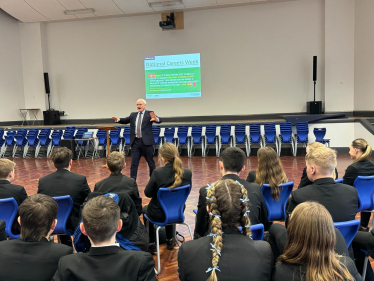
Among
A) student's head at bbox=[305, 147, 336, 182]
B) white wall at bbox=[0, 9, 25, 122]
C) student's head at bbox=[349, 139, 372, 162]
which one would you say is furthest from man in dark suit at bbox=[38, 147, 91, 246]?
white wall at bbox=[0, 9, 25, 122]

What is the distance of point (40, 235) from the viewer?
61.8 inches

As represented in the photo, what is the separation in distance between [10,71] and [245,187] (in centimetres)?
1332

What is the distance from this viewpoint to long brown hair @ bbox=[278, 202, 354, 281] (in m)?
1.21

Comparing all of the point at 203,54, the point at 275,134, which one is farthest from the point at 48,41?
the point at 275,134

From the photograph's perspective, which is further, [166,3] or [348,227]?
[166,3]

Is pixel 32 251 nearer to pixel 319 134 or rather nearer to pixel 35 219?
pixel 35 219

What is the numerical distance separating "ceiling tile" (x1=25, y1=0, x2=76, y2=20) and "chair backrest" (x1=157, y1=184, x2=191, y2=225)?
1099cm

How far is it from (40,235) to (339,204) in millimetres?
1870

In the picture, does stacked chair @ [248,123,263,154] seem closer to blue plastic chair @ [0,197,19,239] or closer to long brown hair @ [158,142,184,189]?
long brown hair @ [158,142,184,189]

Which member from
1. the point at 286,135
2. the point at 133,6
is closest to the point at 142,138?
the point at 286,135

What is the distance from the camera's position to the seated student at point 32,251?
4.90 feet

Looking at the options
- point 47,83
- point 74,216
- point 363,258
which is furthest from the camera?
point 47,83

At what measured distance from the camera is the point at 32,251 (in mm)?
1515

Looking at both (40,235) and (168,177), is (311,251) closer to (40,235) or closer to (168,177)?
(40,235)
